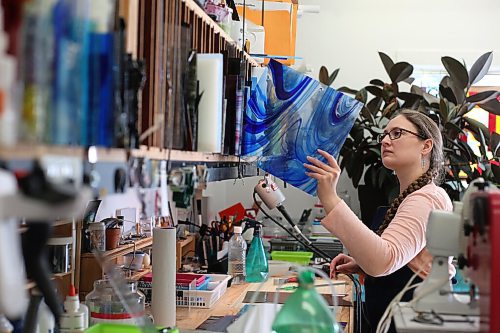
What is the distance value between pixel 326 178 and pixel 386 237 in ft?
0.97

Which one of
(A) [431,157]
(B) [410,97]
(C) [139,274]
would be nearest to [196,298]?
(C) [139,274]

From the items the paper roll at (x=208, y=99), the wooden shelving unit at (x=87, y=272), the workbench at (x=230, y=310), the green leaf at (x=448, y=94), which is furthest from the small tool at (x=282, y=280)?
the paper roll at (x=208, y=99)

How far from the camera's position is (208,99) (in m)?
1.81

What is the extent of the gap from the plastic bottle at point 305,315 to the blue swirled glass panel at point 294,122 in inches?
38.4

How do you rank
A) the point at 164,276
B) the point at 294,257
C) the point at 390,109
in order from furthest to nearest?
the point at 390,109
the point at 294,257
the point at 164,276

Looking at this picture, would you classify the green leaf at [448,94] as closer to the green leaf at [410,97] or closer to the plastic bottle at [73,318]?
the green leaf at [410,97]

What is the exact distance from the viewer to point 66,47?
41.4 inches

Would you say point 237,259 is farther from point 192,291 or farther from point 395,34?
point 395,34

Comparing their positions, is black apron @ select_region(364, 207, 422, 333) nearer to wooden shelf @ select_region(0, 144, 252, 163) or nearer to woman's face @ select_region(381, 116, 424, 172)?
woman's face @ select_region(381, 116, 424, 172)

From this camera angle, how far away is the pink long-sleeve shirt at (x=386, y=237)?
8.13ft

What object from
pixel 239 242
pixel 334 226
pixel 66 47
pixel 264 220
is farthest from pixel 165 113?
pixel 264 220

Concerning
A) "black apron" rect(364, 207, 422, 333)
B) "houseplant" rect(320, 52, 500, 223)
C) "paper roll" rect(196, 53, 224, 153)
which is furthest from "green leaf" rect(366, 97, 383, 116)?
"paper roll" rect(196, 53, 224, 153)

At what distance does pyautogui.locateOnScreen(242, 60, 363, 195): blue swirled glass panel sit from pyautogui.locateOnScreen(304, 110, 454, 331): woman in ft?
0.21

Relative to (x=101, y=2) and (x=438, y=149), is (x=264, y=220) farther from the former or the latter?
(x=101, y=2)
